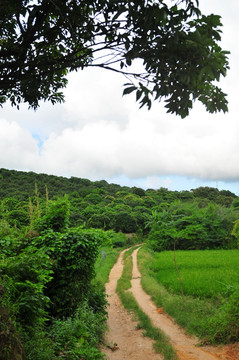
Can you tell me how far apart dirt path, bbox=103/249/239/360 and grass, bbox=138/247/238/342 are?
0.96 feet

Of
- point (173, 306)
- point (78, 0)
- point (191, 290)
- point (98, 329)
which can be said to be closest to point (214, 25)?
point (78, 0)

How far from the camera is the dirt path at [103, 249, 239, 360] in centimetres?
580

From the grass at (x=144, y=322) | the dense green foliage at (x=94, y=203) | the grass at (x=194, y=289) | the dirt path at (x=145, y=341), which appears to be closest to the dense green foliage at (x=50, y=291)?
the dirt path at (x=145, y=341)

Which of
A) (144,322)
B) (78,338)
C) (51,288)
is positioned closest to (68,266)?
(51,288)

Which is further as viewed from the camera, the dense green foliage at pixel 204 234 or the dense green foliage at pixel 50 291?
the dense green foliage at pixel 204 234

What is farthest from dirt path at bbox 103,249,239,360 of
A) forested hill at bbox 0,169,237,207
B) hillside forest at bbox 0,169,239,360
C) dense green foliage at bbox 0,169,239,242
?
forested hill at bbox 0,169,237,207

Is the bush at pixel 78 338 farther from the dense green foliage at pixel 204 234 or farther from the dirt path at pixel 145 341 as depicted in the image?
the dense green foliage at pixel 204 234

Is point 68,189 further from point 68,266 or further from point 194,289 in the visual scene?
point 68,266

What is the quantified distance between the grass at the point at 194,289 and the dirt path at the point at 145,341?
29 centimetres

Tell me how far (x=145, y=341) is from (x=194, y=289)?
3984mm

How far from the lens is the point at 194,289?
33.0 feet

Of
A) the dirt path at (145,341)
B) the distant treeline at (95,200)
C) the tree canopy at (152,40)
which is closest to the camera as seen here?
the tree canopy at (152,40)

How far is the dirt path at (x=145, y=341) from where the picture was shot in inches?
228

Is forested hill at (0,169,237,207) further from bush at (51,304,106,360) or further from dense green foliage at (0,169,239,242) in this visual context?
bush at (51,304,106,360)
